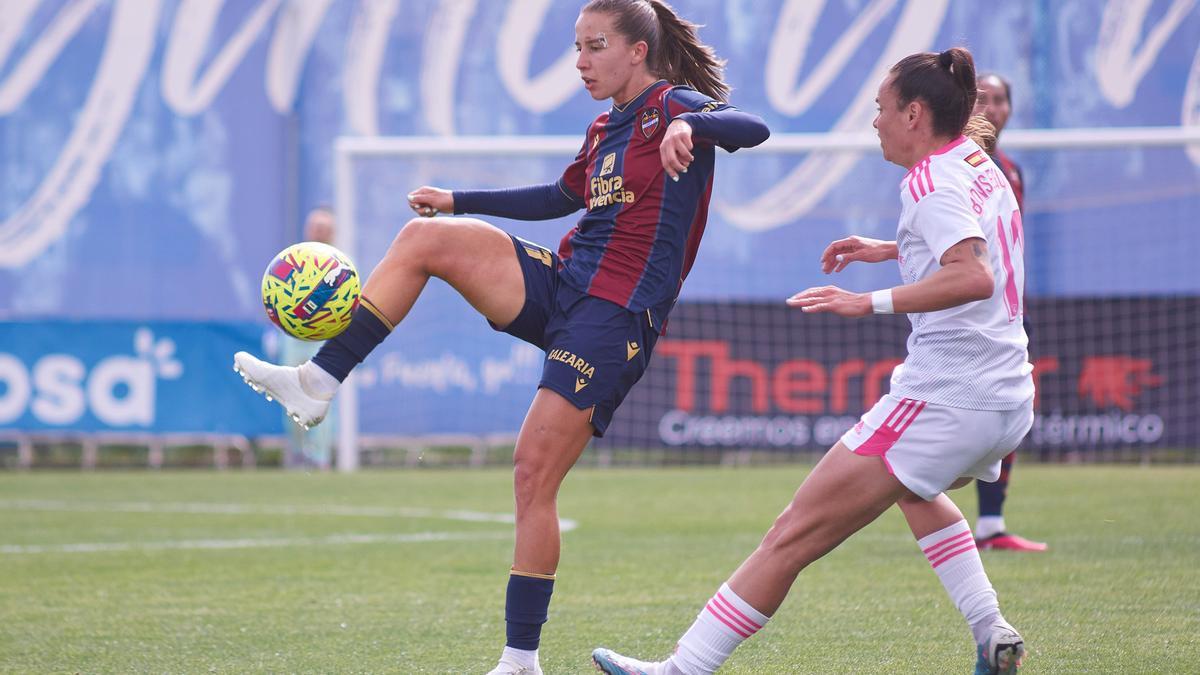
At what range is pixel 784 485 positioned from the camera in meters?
11.8

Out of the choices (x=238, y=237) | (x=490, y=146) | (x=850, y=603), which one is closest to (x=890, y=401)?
(x=850, y=603)

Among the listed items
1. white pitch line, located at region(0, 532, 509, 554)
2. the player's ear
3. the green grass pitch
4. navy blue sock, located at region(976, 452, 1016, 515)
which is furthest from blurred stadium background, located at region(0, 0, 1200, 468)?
the player's ear

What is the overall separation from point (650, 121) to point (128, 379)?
37.4ft

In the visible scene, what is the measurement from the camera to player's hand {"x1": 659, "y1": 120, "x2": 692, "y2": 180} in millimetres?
3953

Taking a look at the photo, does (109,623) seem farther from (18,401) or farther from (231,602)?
(18,401)

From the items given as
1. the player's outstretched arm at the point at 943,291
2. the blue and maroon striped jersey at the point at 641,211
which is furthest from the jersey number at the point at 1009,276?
the blue and maroon striped jersey at the point at 641,211

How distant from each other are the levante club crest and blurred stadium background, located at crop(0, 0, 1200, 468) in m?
9.67

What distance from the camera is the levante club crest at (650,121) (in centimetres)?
444

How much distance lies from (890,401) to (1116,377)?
10.9 meters

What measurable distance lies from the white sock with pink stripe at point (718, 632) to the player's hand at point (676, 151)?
1128 millimetres

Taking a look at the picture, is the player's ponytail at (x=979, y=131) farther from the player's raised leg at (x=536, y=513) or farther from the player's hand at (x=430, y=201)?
the player's hand at (x=430, y=201)

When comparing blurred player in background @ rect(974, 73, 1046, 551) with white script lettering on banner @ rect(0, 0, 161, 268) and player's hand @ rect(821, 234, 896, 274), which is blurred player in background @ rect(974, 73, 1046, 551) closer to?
player's hand @ rect(821, 234, 896, 274)

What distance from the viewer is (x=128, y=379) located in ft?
48.2

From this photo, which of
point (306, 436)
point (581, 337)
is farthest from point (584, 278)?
point (306, 436)
